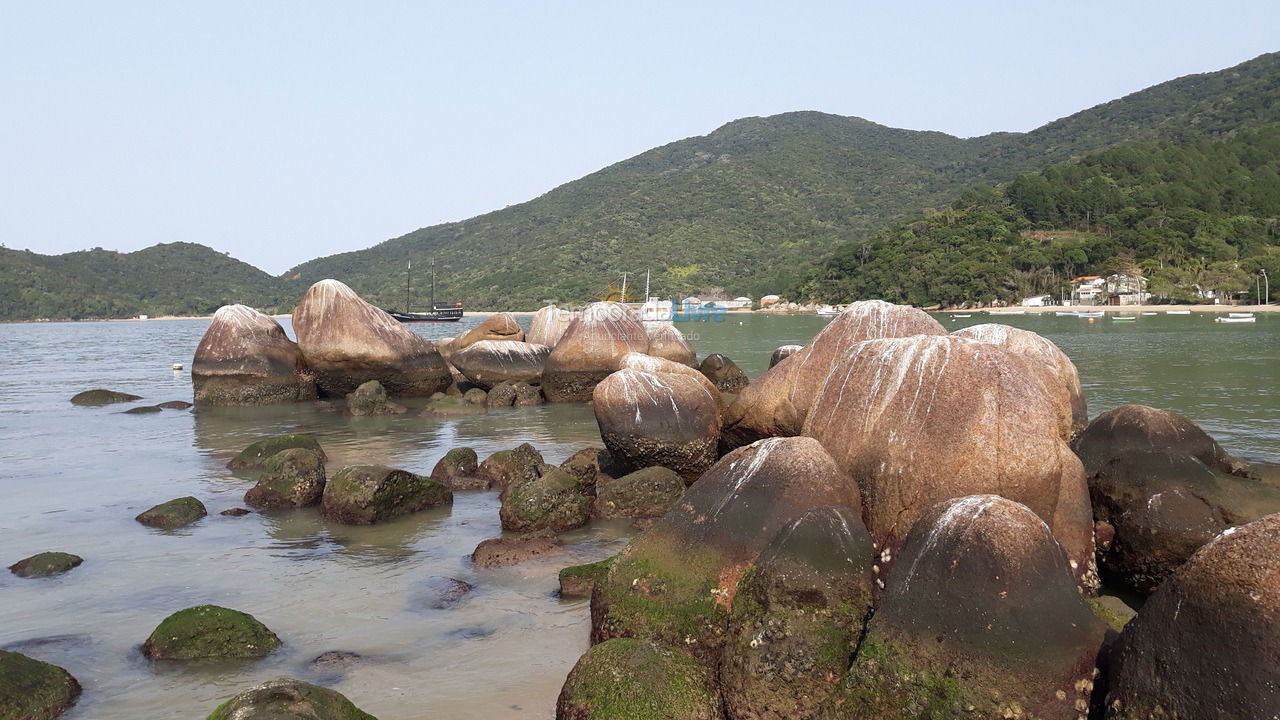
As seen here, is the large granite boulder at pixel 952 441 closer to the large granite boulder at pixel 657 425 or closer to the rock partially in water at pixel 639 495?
the rock partially in water at pixel 639 495

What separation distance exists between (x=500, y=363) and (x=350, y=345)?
403cm

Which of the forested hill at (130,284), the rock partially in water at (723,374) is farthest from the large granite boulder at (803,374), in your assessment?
the forested hill at (130,284)

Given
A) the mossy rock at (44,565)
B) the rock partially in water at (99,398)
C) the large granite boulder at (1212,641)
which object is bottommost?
the mossy rock at (44,565)

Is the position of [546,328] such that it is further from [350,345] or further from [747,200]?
[747,200]

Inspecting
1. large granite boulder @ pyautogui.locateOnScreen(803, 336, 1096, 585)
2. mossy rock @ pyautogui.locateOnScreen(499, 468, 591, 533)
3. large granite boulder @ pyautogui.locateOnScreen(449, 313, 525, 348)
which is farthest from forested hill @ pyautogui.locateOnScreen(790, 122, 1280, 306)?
large granite boulder @ pyautogui.locateOnScreen(803, 336, 1096, 585)

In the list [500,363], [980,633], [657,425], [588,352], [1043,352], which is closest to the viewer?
[980,633]

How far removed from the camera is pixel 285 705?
487 centimetres

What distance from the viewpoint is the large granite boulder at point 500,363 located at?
2566 centimetres

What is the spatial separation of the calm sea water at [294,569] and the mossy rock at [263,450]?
0.40 m

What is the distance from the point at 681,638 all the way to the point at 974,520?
2124 mm

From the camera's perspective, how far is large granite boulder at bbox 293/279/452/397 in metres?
23.9

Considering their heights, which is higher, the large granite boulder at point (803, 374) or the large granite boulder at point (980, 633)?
the large granite boulder at point (803, 374)

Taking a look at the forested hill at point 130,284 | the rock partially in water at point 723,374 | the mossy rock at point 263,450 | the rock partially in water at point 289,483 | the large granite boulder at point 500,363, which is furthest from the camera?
the forested hill at point 130,284

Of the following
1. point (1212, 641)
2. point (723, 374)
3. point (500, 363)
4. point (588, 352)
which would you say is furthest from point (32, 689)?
point (723, 374)
